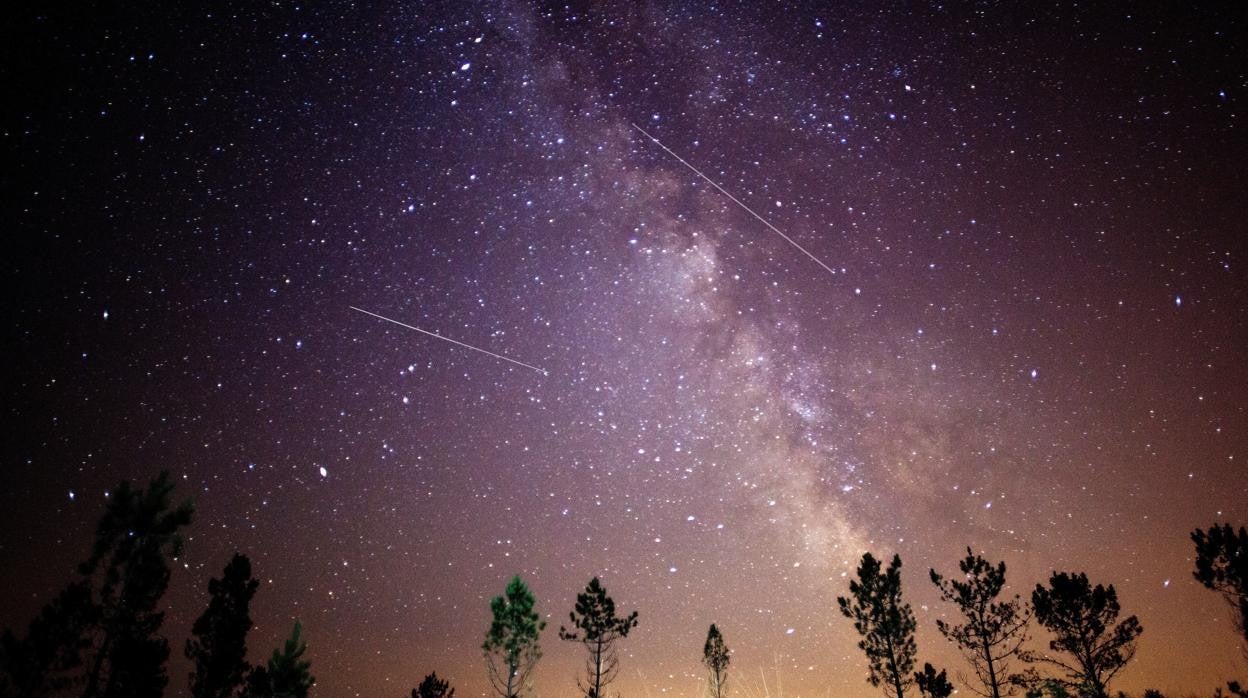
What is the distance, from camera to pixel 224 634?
69.9 ft

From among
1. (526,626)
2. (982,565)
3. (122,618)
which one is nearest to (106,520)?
(122,618)

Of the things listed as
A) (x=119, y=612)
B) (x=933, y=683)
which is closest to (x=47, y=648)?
(x=119, y=612)

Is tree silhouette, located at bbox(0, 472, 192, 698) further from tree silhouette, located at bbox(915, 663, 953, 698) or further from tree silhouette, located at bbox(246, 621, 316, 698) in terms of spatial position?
tree silhouette, located at bbox(915, 663, 953, 698)

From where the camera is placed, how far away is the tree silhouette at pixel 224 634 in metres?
20.5

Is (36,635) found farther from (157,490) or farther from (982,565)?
(982,565)

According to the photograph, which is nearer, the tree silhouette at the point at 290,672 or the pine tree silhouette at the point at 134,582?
the pine tree silhouette at the point at 134,582

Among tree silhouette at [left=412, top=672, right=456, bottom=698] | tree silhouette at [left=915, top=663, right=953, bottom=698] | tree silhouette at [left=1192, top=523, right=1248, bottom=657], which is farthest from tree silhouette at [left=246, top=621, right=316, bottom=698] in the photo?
tree silhouette at [left=1192, top=523, right=1248, bottom=657]

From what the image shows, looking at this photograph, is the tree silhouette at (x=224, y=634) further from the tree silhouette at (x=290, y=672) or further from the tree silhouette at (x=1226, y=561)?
the tree silhouette at (x=1226, y=561)

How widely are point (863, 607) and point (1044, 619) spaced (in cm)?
623

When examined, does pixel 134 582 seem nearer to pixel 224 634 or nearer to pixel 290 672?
pixel 224 634

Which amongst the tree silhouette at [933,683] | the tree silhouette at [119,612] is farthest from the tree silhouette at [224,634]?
the tree silhouette at [933,683]

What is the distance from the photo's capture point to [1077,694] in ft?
66.1

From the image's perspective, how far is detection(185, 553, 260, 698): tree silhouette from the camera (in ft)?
67.4

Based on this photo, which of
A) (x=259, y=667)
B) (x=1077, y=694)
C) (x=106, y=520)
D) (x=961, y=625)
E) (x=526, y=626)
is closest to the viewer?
(x=106, y=520)
